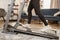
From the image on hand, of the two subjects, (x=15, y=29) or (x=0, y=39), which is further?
(x=15, y=29)

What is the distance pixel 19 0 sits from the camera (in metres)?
6.44

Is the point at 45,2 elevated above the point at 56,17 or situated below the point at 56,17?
above

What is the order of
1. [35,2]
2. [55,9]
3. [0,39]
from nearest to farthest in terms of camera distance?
1. [0,39]
2. [35,2]
3. [55,9]

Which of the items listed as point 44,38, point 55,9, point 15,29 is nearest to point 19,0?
point 55,9

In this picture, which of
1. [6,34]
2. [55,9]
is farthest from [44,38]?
[55,9]

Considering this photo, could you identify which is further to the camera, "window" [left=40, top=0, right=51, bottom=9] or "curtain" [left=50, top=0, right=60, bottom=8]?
"window" [left=40, top=0, right=51, bottom=9]

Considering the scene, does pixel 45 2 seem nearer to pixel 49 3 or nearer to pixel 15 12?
pixel 49 3

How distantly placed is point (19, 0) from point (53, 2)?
4.85 feet

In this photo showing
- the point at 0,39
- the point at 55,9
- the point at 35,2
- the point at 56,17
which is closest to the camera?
the point at 0,39

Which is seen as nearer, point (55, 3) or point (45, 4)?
point (55, 3)

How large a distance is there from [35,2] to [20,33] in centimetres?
86

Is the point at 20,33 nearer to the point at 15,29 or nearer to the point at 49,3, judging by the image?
the point at 15,29

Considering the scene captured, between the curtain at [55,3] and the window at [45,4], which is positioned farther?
the window at [45,4]

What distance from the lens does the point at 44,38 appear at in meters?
3.30
